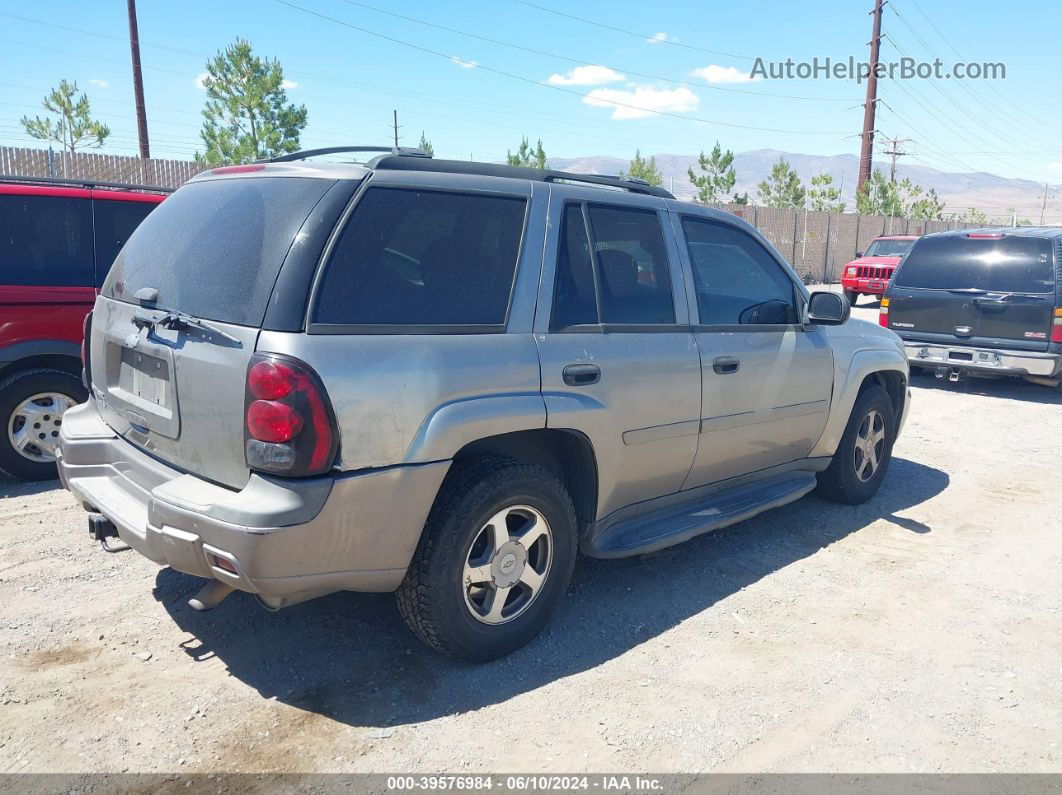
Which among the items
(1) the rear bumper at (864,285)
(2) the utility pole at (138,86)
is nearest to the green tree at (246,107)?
(2) the utility pole at (138,86)

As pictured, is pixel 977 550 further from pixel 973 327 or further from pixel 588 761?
pixel 973 327

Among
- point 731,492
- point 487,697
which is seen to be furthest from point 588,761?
point 731,492

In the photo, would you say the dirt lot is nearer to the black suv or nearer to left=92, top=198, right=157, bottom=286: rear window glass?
left=92, top=198, right=157, bottom=286: rear window glass

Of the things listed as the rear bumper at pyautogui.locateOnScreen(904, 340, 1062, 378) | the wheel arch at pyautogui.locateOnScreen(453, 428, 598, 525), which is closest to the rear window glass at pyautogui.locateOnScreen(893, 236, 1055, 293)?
the rear bumper at pyautogui.locateOnScreen(904, 340, 1062, 378)

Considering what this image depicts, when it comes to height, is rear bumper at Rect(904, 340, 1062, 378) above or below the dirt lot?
above

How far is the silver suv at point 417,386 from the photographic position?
2758mm

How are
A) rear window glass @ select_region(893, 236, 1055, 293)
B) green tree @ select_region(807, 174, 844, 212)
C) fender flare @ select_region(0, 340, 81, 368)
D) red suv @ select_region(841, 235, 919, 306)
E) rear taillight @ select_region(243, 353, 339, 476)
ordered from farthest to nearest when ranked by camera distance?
green tree @ select_region(807, 174, 844, 212) < red suv @ select_region(841, 235, 919, 306) < rear window glass @ select_region(893, 236, 1055, 293) < fender flare @ select_region(0, 340, 81, 368) < rear taillight @ select_region(243, 353, 339, 476)

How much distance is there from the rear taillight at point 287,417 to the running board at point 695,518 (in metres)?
1.52

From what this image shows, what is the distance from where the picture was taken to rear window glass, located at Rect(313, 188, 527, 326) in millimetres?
2875

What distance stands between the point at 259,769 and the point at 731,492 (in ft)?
9.25

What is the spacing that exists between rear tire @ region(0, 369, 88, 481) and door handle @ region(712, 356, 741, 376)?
4104 mm

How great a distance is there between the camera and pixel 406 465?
290cm

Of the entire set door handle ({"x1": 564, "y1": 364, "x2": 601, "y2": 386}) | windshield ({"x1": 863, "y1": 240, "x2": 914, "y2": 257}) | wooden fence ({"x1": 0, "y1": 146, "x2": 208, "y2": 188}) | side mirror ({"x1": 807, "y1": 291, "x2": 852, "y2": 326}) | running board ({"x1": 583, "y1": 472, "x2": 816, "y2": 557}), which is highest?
wooden fence ({"x1": 0, "y1": 146, "x2": 208, "y2": 188})

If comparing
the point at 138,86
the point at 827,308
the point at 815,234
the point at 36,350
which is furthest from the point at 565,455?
the point at 815,234
